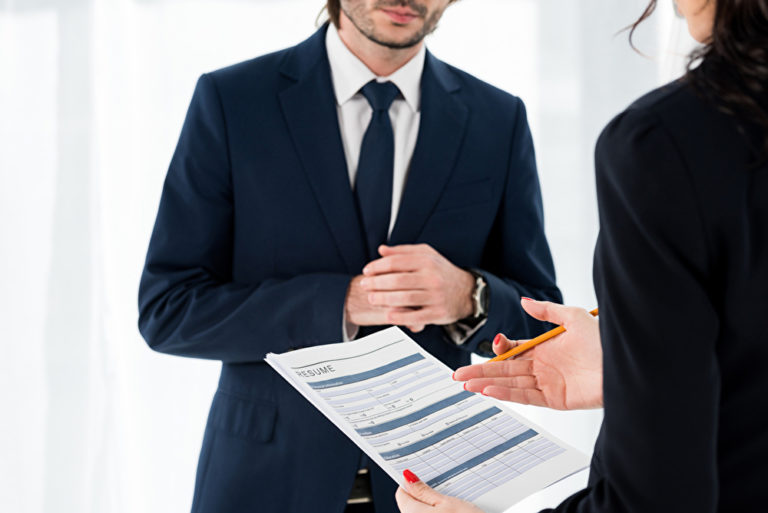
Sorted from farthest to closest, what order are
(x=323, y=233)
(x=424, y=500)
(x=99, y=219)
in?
(x=99, y=219) → (x=323, y=233) → (x=424, y=500)

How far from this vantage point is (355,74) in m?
1.58

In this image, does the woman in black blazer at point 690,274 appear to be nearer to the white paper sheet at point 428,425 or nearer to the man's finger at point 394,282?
the white paper sheet at point 428,425

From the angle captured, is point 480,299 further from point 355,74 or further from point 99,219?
point 99,219

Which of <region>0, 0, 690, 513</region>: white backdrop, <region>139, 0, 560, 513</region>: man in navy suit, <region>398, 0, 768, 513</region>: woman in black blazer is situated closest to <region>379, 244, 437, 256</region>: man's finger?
<region>139, 0, 560, 513</region>: man in navy suit

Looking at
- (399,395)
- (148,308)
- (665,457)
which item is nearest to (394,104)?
(148,308)

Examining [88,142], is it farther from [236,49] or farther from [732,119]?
[732,119]

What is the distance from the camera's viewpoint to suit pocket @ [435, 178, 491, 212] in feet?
5.18

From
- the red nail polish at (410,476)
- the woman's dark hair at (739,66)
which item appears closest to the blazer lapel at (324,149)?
the red nail polish at (410,476)

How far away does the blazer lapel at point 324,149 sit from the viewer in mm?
1508

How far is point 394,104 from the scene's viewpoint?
164 centimetres

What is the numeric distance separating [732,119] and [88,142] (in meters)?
1.96

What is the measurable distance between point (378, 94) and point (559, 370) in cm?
75

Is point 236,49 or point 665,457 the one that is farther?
point 236,49

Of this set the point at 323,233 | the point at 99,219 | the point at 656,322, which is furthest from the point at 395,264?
the point at 99,219
